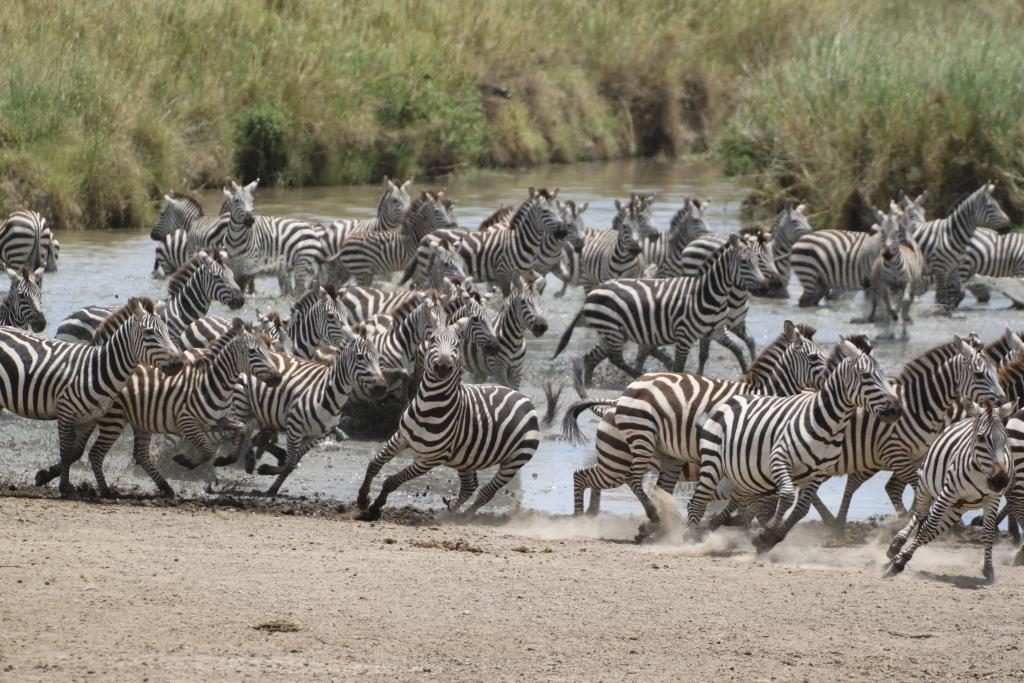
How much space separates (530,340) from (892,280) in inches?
165

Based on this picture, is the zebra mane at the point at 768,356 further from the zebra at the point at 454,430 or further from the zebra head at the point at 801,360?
the zebra at the point at 454,430

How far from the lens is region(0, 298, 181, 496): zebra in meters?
10.8

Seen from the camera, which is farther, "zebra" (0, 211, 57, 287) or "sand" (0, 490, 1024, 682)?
"zebra" (0, 211, 57, 287)

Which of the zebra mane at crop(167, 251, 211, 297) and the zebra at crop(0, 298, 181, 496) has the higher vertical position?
the zebra mane at crop(167, 251, 211, 297)

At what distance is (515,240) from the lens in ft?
59.9

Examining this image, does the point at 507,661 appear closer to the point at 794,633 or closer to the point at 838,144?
the point at 794,633

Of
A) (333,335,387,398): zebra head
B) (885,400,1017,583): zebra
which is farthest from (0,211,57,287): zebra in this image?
(885,400,1017,583): zebra

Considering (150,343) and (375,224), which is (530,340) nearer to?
(375,224)

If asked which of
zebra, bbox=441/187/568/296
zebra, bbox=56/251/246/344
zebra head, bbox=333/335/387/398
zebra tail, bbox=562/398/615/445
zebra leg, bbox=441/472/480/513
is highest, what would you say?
zebra, bbox=441/187/568/296

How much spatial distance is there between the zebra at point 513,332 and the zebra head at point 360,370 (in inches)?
98.6

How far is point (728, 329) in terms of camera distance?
16.2m

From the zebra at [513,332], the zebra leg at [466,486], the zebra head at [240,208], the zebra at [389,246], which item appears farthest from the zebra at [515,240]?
the zebra leg at [466,486]

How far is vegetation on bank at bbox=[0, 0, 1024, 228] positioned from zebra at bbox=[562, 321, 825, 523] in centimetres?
1310

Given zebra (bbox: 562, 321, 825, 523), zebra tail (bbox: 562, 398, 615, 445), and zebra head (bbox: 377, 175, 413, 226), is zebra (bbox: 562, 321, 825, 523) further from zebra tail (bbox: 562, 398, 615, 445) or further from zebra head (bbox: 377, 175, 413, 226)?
zebra head (bbox: 377, 175, 413, 226)
